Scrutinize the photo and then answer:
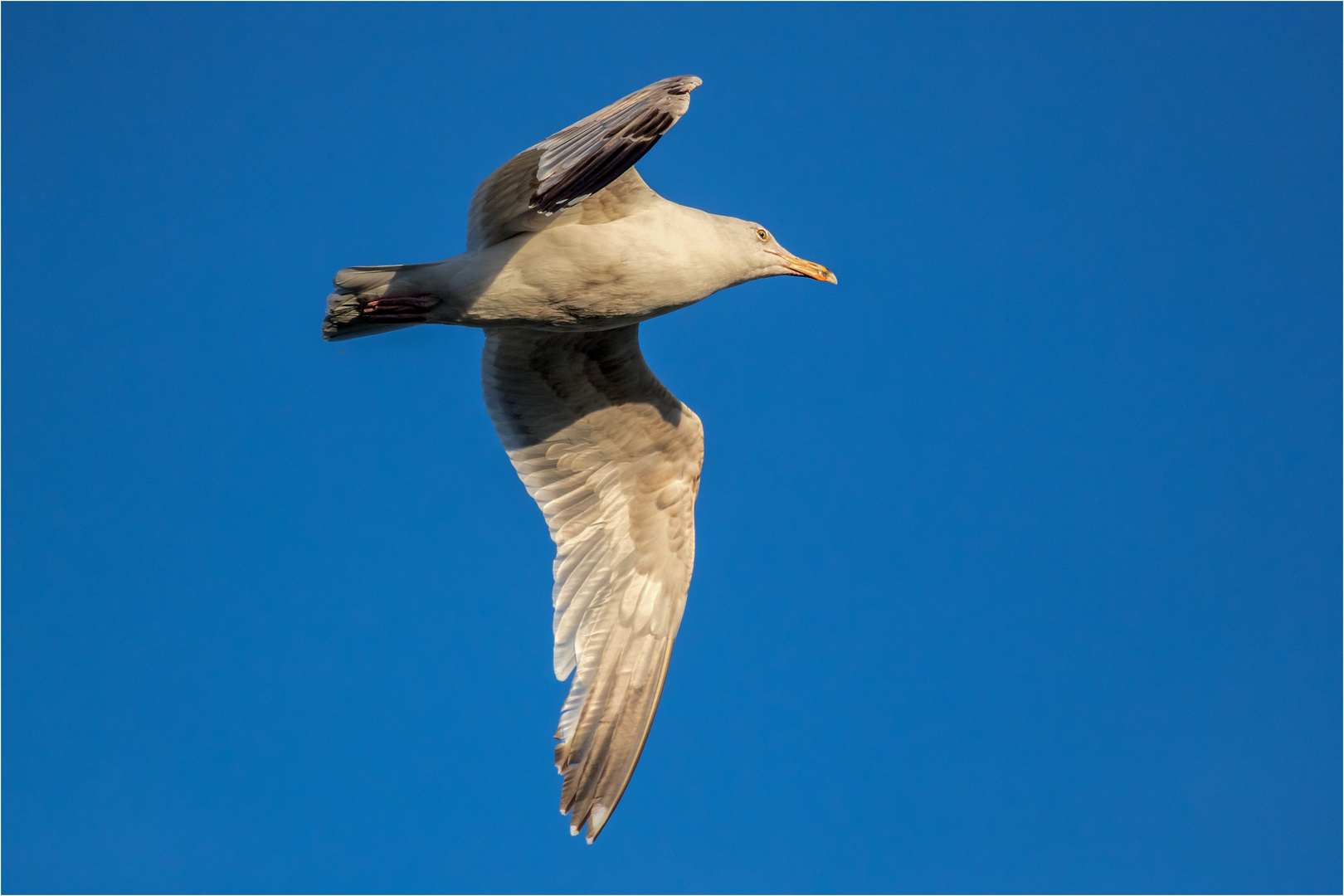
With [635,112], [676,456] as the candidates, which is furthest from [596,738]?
[635,112]

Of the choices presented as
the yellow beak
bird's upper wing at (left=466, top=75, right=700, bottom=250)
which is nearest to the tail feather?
bird's upper wing at (left=466, top=75, right=700, bottom=250)

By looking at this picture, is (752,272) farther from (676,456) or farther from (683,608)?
(683,608)

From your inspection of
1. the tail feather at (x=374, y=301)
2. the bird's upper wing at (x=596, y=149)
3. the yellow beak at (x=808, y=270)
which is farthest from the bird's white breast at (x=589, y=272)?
the yellow beak at (x=808, y=270)

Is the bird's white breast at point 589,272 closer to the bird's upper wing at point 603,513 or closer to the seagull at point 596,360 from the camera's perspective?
the seagull at point 596,360

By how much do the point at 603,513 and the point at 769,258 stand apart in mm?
2736

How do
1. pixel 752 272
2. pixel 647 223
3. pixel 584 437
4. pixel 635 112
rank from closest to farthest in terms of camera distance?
pixel 635 112 < pixel 647 223 < pixel 752 272 < pixel 584 437

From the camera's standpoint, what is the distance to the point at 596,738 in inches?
392

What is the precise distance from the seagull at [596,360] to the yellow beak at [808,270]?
14 mm

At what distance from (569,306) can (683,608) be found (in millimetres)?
3183

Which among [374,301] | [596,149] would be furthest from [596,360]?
[596,149]

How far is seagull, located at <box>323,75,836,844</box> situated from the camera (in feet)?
27.5

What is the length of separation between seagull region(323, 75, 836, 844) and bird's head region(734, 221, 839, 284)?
1cm

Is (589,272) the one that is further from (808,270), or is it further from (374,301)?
Answer: (808,270)

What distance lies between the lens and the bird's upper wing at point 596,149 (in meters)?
6.91
